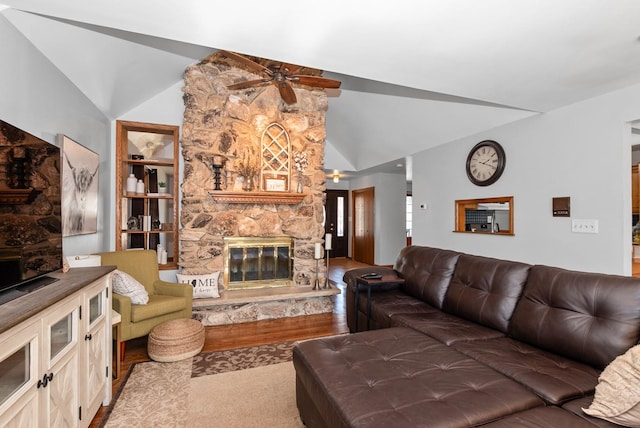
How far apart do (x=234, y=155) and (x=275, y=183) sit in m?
0.65

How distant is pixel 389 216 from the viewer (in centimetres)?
767

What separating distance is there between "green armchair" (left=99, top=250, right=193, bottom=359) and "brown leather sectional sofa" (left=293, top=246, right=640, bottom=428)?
1.68 m

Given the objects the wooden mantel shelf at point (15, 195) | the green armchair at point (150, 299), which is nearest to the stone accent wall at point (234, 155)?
the green armchair at point (150, 299)

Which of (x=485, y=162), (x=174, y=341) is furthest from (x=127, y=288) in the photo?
(x=485, y=162)

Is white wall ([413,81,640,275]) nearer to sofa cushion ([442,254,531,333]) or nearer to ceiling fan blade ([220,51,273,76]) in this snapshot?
sofa cushion ([442,254,531,333])

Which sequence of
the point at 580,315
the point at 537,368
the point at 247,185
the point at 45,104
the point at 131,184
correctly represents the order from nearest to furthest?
the point at 537,368 → the point at 580,315 → the point at 45,104 → the point at 131,184 → the point at 247,185

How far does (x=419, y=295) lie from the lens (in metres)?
2.92

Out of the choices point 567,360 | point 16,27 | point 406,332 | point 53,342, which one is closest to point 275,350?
point 406,332

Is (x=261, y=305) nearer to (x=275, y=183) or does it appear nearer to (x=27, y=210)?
(x=275, y=183)

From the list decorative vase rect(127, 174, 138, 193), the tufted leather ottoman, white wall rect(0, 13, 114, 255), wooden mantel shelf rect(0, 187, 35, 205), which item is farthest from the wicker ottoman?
decorative vase rect(127, 174, 138, 193)

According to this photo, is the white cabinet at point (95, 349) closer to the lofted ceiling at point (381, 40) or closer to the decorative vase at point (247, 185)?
the lofted ceiling at point (381, 40)

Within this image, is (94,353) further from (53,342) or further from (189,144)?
(189,144)

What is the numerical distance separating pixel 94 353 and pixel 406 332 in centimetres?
197

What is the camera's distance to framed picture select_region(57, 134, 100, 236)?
8.18ft
